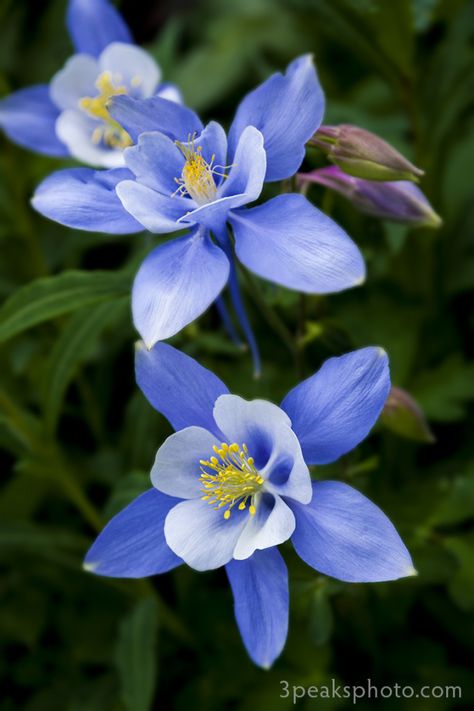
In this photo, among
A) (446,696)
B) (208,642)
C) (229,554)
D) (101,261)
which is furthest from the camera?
(101,261)

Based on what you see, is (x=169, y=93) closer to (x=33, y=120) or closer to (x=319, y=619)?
(x=33, y=120)

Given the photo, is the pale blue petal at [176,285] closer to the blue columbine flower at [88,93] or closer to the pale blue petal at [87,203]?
the pale blue petal at [87,203]

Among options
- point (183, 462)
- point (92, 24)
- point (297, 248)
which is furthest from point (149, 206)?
point (92, 24)

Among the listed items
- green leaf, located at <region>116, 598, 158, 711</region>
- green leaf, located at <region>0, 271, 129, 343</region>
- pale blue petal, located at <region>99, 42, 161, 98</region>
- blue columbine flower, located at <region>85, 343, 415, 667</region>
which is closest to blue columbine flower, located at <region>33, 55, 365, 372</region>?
blue columbine flower, located at <region>85, 343, 415, 667</region>

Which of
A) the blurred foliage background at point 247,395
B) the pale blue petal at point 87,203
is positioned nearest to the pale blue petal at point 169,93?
the blurred foliage background at point 247,395

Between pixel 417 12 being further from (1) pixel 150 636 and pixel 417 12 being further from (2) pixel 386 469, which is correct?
(1) pixel 150 636

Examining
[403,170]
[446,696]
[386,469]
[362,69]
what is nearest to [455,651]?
[446,696]
